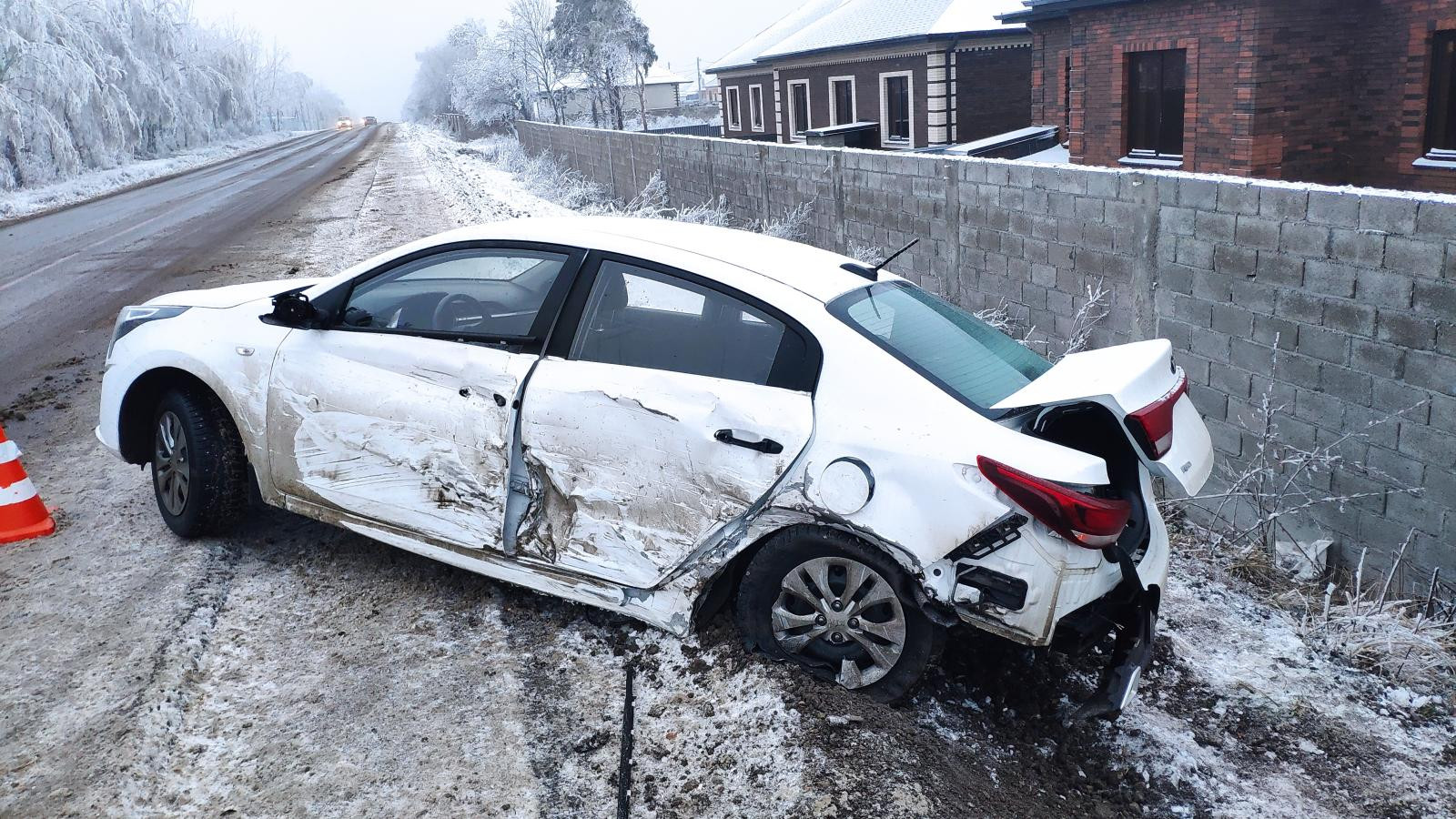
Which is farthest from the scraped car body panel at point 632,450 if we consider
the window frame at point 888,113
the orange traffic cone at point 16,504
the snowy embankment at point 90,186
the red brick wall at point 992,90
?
the snowy embankment at point 90,186

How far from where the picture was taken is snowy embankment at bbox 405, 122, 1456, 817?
3.14 m

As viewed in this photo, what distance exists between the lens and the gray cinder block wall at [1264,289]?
15.2 ft

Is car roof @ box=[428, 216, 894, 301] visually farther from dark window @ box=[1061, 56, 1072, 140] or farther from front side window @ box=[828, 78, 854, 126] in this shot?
front side window @ box=[828, 78, 854, 126]

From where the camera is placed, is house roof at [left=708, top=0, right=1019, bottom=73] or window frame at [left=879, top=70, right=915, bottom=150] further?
window frame at [left=879, top=70, right=915, bottom=150]

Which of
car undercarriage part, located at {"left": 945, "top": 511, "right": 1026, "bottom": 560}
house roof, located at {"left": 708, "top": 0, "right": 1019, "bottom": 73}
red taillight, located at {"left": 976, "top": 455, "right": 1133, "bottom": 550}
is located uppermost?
house roof, located at {"left": 708, "top": 0, "right": 1019, "bottom": 73}

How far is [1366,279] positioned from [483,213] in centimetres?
1562

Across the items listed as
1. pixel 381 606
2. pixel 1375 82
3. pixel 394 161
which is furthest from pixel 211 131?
pixel 381 606

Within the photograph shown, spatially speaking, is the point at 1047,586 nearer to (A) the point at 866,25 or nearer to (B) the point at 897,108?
(B) the point at 897,108

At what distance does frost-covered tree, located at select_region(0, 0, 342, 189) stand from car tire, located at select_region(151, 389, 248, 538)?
38209mm

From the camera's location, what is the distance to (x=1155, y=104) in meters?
17.9

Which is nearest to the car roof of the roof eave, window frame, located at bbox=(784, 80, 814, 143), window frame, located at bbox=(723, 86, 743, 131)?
the roof eave

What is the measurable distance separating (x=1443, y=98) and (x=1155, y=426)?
50.6ft

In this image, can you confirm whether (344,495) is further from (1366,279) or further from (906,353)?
(1366,279)

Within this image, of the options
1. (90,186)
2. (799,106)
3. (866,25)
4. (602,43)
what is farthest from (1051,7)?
(602,43)
